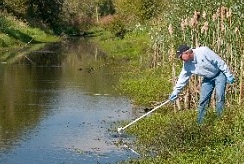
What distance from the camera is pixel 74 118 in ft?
43.7

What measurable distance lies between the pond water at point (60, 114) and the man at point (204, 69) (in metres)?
1.44

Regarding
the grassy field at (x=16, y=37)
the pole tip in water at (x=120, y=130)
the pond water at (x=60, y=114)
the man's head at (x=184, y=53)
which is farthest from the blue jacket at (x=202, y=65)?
the grassy field at (x=16, y=37)

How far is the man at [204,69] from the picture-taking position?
1006 centimetres

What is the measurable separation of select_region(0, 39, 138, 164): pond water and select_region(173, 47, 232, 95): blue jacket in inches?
60.5

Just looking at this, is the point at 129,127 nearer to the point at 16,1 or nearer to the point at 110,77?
the point at 110,77

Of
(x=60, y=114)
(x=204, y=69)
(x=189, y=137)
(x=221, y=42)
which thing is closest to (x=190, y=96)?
(x=221, y=42)

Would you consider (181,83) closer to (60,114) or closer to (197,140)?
(197,140)

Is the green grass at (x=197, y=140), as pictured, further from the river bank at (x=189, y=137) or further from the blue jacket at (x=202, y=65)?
the blue jacket at (x=202, y=65)

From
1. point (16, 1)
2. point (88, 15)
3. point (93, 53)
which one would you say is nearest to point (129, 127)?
point (93, 53)

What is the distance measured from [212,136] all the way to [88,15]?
59827 millimetres

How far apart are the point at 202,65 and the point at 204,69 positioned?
14cm

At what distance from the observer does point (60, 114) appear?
13.8 meters

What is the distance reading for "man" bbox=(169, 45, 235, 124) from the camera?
33.0 ft

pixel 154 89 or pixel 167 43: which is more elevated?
pixel 167 43
